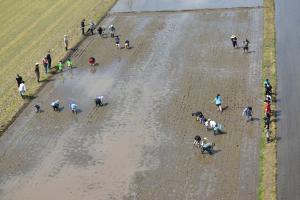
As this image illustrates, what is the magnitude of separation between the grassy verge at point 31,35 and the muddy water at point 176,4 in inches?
69.2

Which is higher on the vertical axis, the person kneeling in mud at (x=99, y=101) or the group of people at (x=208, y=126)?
the person kneeling in mud at (x=99, y=101)

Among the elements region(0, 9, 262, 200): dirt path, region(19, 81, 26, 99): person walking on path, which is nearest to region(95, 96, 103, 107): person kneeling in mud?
region(0, 9, 262, 200): dirt path

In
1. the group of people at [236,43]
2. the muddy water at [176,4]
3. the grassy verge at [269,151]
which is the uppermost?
the muddy water at [176,4]

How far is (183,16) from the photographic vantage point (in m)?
48.0

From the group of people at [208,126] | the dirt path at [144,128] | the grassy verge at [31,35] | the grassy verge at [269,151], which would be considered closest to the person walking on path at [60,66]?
the dirt path at [144,128]

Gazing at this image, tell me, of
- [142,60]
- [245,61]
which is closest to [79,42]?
[142,60]

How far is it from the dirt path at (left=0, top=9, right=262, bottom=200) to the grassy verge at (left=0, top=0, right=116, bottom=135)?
58.2 inches

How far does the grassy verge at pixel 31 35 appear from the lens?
35.2 m

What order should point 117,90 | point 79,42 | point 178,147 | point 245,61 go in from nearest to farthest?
point 178,147
point 117,90
point 245,61
point 79,42

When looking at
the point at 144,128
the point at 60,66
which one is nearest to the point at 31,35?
the point at 60,66

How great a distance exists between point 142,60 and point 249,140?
13.9m

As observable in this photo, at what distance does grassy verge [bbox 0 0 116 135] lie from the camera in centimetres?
3519

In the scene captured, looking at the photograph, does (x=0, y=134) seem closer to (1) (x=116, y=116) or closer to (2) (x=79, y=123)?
(2) (x=79, y=123)

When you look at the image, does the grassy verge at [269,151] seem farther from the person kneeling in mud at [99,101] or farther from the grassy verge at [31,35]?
the grassy verge at [31,35]
